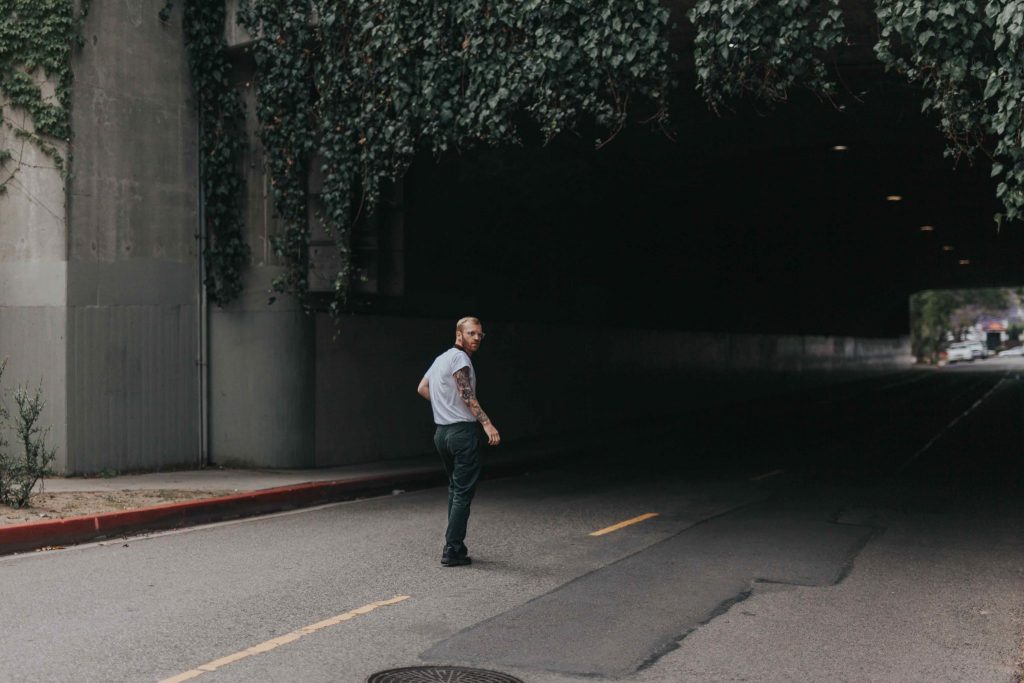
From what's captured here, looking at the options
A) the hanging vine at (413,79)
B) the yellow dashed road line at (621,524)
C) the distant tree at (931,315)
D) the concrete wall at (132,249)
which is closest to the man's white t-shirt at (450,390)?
the yellow dashed road line at (621,524)

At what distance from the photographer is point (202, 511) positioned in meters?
11.4

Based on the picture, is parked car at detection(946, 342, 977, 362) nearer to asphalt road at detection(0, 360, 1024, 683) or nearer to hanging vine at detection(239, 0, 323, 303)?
asphalt road at detection(0, 360, 1024, 683)

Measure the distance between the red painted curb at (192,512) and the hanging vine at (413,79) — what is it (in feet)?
9.04

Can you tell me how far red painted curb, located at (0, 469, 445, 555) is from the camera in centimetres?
962

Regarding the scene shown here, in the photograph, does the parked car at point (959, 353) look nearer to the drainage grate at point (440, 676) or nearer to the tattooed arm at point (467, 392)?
the tattooed arm at point (467, 392)

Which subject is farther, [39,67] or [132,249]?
[132,249]

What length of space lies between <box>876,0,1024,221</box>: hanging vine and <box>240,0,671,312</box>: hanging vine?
8.14 ft

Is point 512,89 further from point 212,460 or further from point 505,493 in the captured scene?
point 212,460

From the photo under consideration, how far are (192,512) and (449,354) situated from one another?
4.14 m

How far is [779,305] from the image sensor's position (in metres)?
41.5

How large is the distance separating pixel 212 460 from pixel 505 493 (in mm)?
4495

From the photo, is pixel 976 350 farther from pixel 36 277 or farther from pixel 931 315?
pixel 36 277

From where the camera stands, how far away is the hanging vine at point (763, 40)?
10.4 m

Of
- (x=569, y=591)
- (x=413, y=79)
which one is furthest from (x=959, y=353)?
(x=569, y=591)
